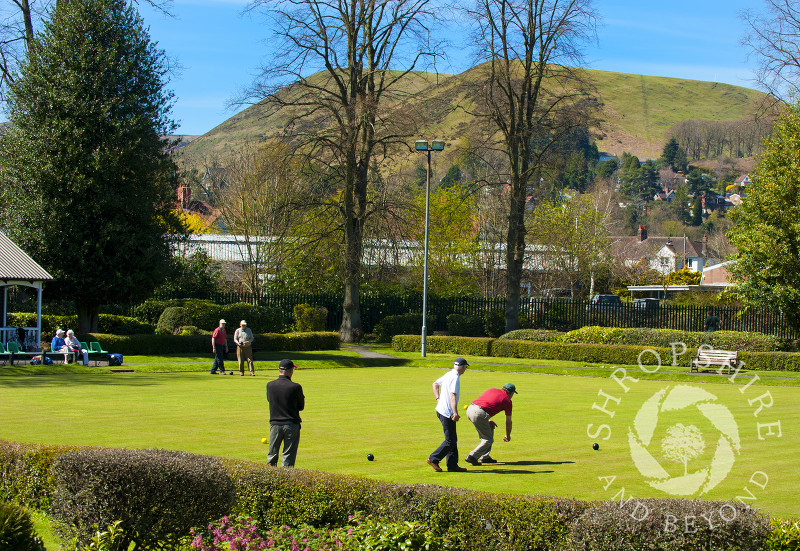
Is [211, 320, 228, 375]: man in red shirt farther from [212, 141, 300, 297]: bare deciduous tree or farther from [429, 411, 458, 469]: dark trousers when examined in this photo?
[212, 141, 300, 297]: bare deciduous tree

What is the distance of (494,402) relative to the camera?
38.9 feet

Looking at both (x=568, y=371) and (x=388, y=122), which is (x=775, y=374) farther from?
(x=388, y=122)

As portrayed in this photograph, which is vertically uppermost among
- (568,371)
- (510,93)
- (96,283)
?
(510,93)

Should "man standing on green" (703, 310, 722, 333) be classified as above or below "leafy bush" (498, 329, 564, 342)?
above

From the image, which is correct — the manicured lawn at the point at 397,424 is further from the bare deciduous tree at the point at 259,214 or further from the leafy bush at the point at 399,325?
the bare deciduous tree at the point at 259,214

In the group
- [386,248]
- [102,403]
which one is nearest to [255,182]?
[386,248]

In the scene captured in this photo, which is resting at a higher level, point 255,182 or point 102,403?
point 255,182

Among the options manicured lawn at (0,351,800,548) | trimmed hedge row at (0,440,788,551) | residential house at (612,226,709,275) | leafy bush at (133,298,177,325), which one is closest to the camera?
trimmed hedge row at (0,440,788,551)

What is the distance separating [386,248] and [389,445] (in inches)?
1330

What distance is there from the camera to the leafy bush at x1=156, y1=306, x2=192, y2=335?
115 feet

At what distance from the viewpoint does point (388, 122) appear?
40.1 metres

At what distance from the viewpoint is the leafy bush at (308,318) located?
41.0 metres

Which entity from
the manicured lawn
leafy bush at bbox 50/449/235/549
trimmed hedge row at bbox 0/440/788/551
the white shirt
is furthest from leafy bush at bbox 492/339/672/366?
leafy bush at bbox 50/449/235/549

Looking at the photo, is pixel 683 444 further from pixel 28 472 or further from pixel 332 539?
pixel 28 472
